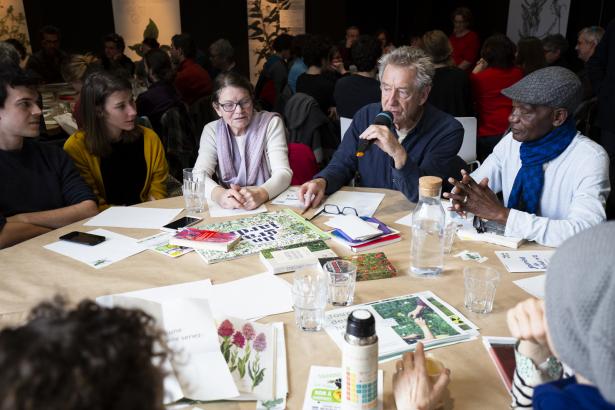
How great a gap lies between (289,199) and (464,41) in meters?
5.96

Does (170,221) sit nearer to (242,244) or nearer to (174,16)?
(242,244)

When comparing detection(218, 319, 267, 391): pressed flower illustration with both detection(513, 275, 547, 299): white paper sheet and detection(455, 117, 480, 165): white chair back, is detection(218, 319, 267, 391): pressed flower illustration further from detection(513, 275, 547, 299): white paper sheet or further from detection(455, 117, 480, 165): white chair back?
detection(455, 117, 480, 165): white chair back

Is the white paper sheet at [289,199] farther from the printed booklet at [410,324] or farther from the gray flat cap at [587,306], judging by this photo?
the gray flat cap at [587,306]

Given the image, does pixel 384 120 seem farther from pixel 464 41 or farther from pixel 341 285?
pixel 464 41

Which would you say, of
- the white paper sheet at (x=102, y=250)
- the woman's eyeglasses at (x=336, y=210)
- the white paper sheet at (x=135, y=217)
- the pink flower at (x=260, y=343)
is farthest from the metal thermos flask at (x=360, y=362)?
the white paper sheet at (x=135, y=217)

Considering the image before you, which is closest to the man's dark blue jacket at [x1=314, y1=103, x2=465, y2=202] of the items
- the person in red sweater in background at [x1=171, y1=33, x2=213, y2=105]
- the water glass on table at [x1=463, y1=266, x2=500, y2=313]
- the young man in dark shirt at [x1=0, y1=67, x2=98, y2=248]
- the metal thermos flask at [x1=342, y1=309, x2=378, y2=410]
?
the water glass on table at [x1=463, y1=266, x2=500, y2=313]

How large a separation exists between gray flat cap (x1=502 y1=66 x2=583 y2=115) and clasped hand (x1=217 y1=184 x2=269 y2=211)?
1.19 m

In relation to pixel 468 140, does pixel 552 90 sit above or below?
above

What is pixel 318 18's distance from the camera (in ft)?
30.5

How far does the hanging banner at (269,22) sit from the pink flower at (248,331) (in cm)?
796

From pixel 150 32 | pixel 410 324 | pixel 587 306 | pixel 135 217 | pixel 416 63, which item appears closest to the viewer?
pixel 587 306

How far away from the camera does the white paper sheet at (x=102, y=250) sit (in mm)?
1804

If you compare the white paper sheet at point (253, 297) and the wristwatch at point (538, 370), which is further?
the white paper sheet at point (253, 297)

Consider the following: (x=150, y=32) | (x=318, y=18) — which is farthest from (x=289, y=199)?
(x=318, y=18)
